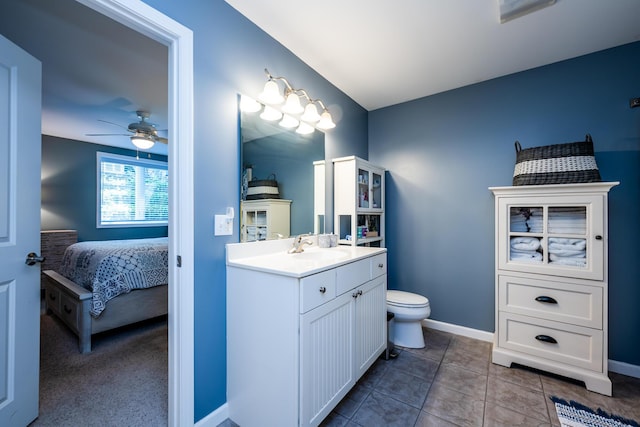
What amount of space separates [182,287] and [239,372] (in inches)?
22.4

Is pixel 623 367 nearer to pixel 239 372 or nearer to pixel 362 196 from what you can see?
pixel 362 196

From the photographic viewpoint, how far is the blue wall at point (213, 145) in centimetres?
137

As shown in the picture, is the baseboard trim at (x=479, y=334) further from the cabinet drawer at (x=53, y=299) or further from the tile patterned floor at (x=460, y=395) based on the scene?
the cabinet drawer at (x=53, y=299)

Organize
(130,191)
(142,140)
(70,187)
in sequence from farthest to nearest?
(130,191) < (70,187) < (142,140)

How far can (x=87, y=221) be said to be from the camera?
417cm

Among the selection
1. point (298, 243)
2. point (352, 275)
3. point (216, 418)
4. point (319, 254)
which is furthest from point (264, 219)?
point (216, 418)

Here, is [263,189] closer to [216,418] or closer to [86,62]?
[216,418]

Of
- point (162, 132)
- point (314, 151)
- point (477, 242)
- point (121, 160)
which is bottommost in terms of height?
point (477, 242)

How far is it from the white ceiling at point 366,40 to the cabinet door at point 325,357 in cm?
174

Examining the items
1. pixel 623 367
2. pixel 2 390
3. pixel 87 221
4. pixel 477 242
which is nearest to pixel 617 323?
pixel 623 367

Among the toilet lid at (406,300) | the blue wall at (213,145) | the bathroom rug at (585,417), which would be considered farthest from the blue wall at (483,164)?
the blue wall at (213,145)

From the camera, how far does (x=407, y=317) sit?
2191 millimetres

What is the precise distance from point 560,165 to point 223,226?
2301 mm

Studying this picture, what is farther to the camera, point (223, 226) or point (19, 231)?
point (223, 226)
